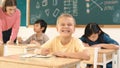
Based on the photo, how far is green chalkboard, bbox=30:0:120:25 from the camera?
13.8 feet

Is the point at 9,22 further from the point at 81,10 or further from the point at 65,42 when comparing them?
the point at 65,42

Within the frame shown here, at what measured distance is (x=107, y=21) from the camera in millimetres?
4219

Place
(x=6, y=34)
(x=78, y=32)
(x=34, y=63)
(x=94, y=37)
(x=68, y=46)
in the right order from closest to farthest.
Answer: (x=34, y=63), (x=68, y=46), (x=94, y=37), (x=6, y=34), (x=78, y=32)

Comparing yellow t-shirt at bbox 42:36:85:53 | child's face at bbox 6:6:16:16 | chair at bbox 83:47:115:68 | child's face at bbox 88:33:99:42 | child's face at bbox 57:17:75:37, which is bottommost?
chair at bbox 83:47:115:68

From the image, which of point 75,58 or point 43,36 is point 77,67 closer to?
point 75,58

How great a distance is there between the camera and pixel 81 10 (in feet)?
14.8

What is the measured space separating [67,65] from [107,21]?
2938mm

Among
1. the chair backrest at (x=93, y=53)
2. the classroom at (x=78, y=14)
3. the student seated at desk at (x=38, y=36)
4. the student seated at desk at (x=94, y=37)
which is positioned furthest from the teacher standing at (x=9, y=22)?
the chair backrest at (x=93, y=53)

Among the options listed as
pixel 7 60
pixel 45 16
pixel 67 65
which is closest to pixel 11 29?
pixel 45 16

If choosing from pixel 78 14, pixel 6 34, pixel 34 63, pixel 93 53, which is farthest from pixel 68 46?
pixel 78 14

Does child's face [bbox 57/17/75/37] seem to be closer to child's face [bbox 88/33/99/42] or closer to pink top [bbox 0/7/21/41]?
child's face [bbox 88/33/99/42]

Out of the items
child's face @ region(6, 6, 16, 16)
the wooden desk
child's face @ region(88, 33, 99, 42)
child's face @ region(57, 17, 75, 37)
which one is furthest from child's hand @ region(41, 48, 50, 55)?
child's face @ region(88, 33, 99, 42)

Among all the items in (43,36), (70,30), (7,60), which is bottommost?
(43,36)

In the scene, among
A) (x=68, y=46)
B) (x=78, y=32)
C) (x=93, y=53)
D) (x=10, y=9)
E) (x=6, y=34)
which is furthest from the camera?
(x=78, y=32)
